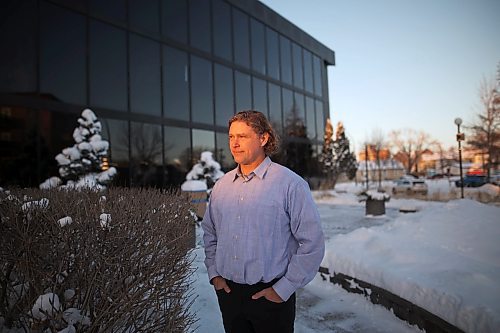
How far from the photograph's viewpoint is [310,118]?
24.2 m

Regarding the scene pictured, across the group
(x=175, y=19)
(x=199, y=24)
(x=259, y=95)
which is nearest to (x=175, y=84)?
(x=175, y=19)

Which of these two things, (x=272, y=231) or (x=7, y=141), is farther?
(x=7, y=141)

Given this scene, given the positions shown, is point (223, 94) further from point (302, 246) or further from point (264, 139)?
point (302, 246)

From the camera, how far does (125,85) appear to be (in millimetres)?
12000

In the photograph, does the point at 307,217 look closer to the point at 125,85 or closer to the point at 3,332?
the point at 3,332

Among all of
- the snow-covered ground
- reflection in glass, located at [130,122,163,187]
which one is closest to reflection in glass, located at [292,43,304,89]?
reflection in glass, located at [130,122,163,187]

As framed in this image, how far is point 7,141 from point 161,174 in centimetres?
517

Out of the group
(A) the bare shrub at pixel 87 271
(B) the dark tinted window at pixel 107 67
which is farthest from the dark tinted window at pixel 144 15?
(A) the bare shrub at pixel 87 271

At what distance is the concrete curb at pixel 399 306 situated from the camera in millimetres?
3051

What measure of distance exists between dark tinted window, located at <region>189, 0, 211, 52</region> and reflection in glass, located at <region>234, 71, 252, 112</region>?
2.44 m

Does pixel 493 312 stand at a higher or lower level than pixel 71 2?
lower

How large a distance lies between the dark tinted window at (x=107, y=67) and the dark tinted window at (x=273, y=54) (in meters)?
10.2

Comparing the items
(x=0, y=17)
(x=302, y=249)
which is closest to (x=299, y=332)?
(x=302, y=249)

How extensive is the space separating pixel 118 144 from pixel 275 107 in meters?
11.4
